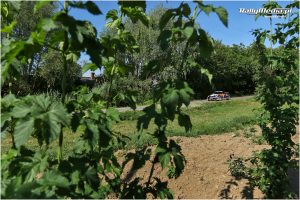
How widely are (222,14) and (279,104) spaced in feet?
6.14

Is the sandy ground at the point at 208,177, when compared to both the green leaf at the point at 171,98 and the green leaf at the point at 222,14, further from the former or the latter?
A: the green leaf at the point at 222,14

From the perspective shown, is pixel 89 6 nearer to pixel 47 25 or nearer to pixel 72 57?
pixel 47 25

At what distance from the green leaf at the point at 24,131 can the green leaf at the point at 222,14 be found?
3.69ft

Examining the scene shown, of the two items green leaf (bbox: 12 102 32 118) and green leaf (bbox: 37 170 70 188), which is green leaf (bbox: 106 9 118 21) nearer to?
green leaf (bbox: 12 102 32 118)

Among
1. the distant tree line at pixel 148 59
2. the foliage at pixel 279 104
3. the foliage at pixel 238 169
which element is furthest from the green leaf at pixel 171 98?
the distant tree line at pixel 148 59

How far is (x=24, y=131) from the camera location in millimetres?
1740

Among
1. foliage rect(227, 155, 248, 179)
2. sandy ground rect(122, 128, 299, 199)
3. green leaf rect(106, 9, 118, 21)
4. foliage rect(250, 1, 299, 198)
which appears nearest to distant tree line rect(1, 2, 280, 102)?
sandy ground rect(122, 128, 299, 199)

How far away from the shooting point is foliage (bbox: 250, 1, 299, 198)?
3535 millimetres

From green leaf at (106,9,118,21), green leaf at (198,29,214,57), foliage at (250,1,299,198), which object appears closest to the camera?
green leaf at (198,29,214,57)

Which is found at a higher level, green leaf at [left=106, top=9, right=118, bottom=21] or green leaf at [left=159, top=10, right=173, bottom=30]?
green leaf at [left=106, top=9, right=118, bottom=21]

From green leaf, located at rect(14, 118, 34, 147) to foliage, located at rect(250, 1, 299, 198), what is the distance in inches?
93.5

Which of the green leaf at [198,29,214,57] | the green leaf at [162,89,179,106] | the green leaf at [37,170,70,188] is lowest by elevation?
the green leaf at [37,170,70,188]

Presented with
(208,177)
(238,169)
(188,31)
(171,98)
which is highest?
(188,31)

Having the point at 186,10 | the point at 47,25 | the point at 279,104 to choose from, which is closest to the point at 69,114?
the point at 47,25
